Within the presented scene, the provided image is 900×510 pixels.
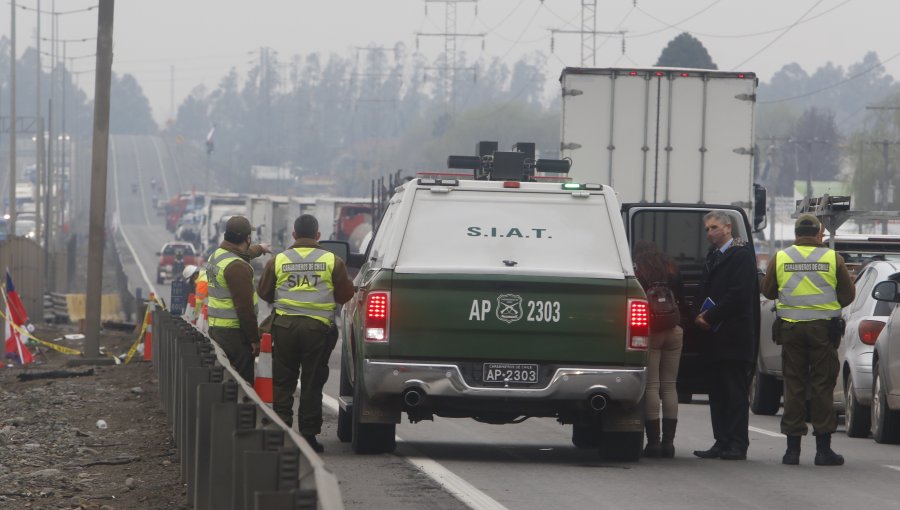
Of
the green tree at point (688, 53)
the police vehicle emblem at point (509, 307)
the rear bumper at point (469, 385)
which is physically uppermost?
the green tree at point (688, 53)

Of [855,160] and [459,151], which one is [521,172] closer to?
[855,160]

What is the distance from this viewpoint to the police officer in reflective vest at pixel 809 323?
13.0 metres

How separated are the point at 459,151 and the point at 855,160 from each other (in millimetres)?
77702

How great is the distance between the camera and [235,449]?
7.03 metres

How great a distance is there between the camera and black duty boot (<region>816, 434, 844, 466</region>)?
42.1 ft

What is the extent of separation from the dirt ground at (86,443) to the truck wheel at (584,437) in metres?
3.09

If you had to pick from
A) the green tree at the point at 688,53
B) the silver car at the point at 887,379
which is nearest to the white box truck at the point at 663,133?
the silver car at the point at 887,379

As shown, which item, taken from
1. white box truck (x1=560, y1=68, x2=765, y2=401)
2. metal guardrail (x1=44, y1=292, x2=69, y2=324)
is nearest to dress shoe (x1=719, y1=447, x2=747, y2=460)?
white box truck (x1=560, y1=68, x2=765, y2=401)

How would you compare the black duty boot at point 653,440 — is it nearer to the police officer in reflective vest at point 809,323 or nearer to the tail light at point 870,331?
the police officer in reflective vest at point 809,323

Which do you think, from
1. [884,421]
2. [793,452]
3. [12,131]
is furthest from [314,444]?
[12,131]

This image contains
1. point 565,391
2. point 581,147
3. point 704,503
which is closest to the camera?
point 704,503

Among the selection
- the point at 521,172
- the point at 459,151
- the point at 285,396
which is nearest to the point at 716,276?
the point at 285,396

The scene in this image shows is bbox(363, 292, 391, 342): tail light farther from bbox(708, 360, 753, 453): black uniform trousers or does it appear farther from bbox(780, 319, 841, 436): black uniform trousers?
bbox(780, 319, 841, 436): black uniform trousers

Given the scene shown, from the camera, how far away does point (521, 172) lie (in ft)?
61.1
